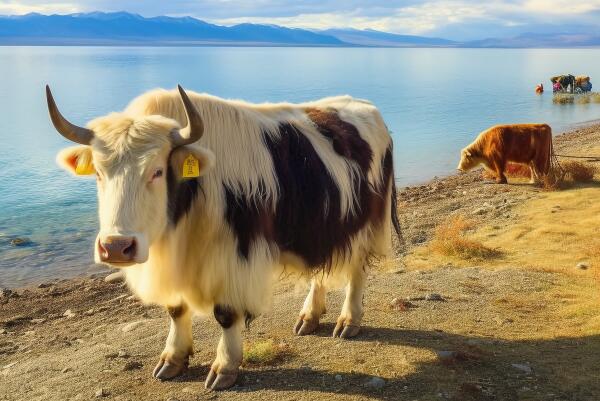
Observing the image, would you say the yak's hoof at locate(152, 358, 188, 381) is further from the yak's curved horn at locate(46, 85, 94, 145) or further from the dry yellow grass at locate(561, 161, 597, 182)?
the dry yellow grass at locate(561, 161, 597, 182)

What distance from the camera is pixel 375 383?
12.4 ft

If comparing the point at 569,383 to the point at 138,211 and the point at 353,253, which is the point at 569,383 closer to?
the point at 353,253

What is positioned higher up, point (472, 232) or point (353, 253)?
point (353, 253)

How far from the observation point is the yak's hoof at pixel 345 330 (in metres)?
4.57

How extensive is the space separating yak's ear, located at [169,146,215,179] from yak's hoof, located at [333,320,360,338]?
1.85m

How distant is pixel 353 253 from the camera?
4605 mm

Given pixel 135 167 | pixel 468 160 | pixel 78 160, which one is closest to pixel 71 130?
pixel 78 160

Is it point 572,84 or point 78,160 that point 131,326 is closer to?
point 78,160

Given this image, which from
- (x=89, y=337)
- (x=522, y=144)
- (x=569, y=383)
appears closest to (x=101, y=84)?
(x=522, y=144)

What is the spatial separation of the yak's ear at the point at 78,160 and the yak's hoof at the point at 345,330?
6.90ft

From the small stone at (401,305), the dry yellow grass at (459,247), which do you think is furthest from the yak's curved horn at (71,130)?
the dry yellow grass at (459,247)

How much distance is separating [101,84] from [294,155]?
140ft

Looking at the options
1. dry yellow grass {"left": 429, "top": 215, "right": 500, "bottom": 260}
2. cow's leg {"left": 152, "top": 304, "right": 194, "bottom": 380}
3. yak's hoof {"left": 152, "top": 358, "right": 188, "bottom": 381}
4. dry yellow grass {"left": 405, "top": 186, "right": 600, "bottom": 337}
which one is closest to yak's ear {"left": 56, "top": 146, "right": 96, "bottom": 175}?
cow's leg {"left": 152, "top": 304, "right": 194, "bottom": 380}

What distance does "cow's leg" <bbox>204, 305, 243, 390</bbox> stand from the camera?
12.5ft
